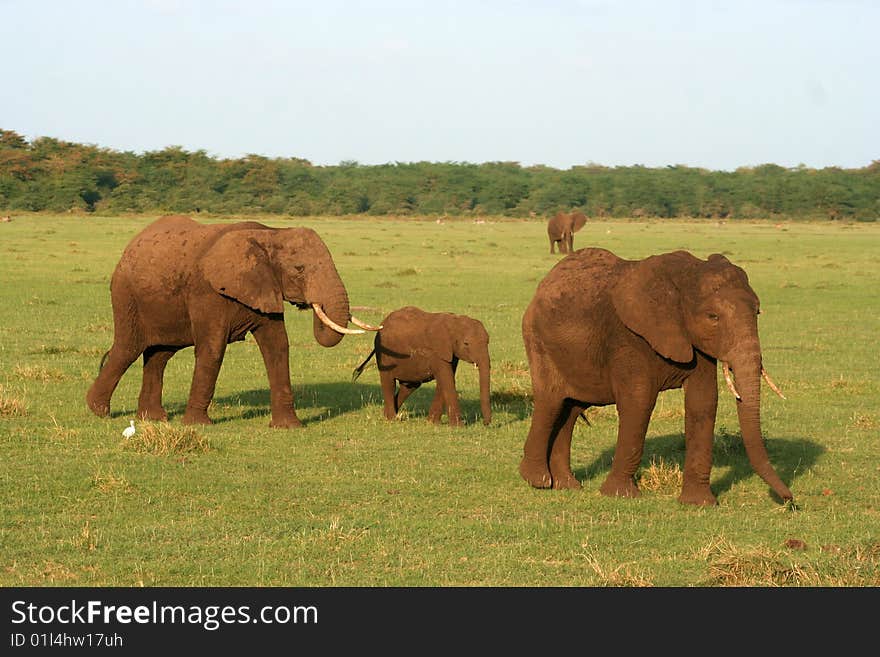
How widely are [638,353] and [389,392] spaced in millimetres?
4657

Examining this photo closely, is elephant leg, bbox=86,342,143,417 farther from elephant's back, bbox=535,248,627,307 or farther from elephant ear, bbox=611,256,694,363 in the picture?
elephant ear, bbox=611,256,694,363

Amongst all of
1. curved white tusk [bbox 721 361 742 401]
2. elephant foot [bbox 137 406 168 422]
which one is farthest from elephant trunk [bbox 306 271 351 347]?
curved white tusk [bbox 721 361 742 401]

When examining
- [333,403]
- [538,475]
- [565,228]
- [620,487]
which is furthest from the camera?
[565,228]

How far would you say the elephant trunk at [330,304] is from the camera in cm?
1330

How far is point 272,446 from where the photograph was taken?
490 inches

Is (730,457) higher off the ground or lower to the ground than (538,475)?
lower

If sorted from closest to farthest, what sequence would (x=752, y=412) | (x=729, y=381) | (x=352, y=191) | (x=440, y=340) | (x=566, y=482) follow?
(x=752, y=412)
(x=729, y=381)
(x=566, y=482)
(x=440, y=340)
(x=352, y=191)

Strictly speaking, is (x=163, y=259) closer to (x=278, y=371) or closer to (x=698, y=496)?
(x=278, y=371)

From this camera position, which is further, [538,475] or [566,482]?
[566,482]

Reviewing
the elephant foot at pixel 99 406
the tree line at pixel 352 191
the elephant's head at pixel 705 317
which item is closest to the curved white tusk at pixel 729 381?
the elephant's head at pixel 705 317

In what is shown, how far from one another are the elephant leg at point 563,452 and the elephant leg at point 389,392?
3.40m

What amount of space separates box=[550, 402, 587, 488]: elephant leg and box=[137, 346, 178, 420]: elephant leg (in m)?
4.77

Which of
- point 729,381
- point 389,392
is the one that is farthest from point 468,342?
point 729,381

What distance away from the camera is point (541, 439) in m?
10.8
